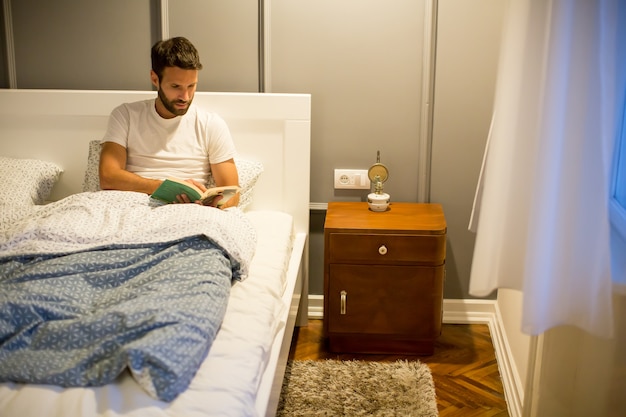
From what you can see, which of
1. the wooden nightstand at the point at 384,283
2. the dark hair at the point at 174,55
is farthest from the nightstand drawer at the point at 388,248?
the dark hair at the point at 174,55

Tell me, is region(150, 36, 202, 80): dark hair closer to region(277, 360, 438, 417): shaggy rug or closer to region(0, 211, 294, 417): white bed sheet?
region(0, 211, 294, 417): white bed sheet

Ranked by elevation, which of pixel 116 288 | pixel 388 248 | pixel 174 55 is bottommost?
pixel 388 248

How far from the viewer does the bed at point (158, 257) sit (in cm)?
141

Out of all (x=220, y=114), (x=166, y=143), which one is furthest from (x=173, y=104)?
(x=220, y=114)

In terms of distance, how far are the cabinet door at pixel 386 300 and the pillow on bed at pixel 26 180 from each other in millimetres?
1240

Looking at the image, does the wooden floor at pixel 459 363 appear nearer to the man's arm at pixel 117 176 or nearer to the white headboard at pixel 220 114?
the white headboard at pixel 220 114

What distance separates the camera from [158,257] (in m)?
1.93

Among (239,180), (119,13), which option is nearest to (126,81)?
(119,13)

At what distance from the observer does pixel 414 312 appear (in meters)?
2.73

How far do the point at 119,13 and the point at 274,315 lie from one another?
1.68m

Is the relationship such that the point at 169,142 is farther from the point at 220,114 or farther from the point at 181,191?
the point at 181,191

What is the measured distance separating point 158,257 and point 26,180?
3.90ft

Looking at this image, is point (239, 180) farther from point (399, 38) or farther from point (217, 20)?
point (399, 38)

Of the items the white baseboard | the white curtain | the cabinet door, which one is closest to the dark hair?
the cabinet door
